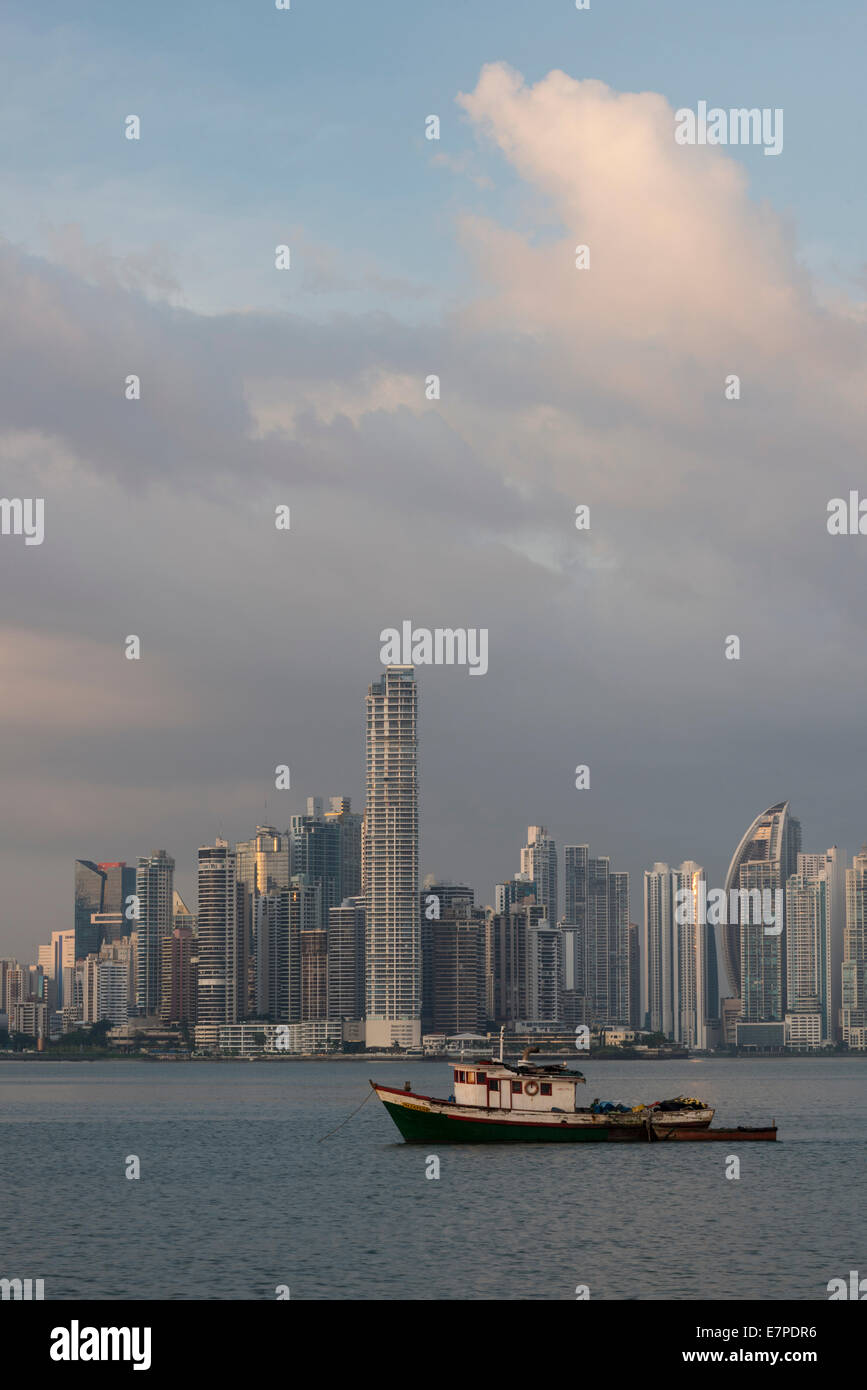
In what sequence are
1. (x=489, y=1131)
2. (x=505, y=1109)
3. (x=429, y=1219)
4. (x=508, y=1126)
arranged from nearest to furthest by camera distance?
(x=429, y=1219)
(x=505, y=1109)
(x=508, y=1126)
(x=489, y=1131)

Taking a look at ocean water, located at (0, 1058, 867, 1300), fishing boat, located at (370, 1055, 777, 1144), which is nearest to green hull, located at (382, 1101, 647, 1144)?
fishing boat, located at (370, 1055, 777, 1144)

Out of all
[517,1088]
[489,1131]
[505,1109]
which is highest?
[517,1088]

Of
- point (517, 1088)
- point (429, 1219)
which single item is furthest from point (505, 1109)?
point (429, 1219)

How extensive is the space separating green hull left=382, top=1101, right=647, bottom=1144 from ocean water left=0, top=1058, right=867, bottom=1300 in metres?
0.82

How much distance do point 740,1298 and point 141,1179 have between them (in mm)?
50644

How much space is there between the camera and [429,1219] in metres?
73.5

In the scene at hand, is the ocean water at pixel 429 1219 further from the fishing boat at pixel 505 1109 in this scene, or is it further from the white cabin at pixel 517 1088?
the white cabin at pixel 517 1088

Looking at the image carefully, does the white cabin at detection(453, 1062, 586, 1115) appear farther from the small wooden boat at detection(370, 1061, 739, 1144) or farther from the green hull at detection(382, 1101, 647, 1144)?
the green hull at detection(382, 1101, 647, 1144)

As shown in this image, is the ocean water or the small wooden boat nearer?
the ocean water

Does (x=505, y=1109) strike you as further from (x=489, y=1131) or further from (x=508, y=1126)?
(x=489, y=1131)

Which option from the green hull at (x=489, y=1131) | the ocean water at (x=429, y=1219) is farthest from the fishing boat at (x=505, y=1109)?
the ocean water at (x=429, y=1219)

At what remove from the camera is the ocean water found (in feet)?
187

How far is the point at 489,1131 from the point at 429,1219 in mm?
31965
